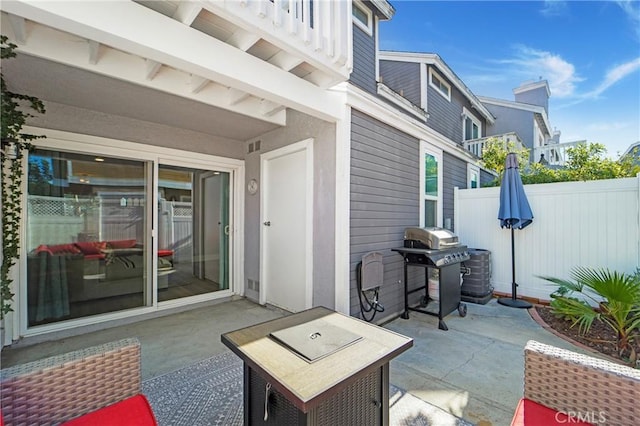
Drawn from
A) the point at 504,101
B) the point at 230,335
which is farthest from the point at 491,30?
the point at 230,335

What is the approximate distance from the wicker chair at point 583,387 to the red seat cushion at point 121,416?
1.78 m

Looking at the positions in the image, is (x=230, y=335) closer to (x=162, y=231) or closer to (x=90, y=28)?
(x=90, y=28)

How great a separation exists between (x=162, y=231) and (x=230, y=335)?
3.13m

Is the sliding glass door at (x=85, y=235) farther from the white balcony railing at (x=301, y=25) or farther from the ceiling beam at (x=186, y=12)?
the white balcony railing at (x=301, y=25)

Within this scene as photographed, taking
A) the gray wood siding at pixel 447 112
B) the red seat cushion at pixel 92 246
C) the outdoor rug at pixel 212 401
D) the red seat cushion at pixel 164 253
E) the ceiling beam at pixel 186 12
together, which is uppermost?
the gray wood siding at pixel 447 112

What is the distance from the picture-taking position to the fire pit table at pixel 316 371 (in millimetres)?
1205

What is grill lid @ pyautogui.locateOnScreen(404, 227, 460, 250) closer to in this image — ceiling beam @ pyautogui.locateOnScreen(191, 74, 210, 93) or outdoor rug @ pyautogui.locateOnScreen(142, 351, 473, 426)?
outdoor rug @ pyautogui.locateOnScreen(142, 351, 473, 426)

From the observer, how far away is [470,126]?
31.7 ft

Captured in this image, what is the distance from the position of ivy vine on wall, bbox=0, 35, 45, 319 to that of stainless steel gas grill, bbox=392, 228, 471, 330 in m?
4.24

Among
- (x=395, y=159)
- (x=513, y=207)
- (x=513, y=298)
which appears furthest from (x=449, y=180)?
(x=513, y=298)

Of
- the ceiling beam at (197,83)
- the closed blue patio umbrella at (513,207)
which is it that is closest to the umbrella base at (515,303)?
the closed blue patio umbrella at (513,207)

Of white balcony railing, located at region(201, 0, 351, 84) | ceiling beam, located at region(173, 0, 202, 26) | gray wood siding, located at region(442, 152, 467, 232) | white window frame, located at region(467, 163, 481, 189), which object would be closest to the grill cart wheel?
gray wood siding, located at region(442, 152, 467, 232)

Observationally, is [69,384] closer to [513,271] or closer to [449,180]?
[513,271]

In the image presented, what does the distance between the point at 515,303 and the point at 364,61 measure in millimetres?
5255
